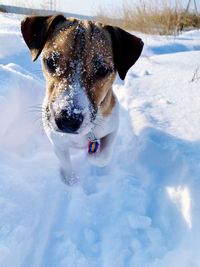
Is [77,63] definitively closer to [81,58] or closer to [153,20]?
[81,58]

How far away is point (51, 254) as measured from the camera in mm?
2277

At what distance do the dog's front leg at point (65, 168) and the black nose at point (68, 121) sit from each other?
26.8 inches

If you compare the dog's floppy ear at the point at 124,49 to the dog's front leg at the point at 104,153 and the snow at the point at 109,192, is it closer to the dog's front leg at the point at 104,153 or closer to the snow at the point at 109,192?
the dog's front leg at the point at 104,153

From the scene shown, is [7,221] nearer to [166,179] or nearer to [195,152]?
[166,179]

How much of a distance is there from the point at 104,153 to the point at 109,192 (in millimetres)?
415

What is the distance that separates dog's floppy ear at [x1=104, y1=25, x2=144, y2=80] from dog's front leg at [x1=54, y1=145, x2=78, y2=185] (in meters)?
0.75

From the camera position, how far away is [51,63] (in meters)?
2.74

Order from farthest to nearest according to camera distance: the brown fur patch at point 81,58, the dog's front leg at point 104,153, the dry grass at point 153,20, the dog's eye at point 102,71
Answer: the dry grass at point 153,20 < the dog's front leg at point 104,153 < the dog's eye at point 102,71 < the brown fur patch at point 81,58

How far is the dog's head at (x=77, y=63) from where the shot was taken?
2.42 m

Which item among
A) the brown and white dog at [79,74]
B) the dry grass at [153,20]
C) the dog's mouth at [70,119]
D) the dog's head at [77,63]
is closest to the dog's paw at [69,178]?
the brown and white dog at [79,74]

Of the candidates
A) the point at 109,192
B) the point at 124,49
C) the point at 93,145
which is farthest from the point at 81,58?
the point at 109,192

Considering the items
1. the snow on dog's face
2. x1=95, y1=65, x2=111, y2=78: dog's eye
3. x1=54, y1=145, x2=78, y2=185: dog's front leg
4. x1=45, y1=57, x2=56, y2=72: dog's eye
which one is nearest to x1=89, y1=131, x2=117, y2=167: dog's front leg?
x1=54, y1=145, x2=78, y2=185: dog's front leg

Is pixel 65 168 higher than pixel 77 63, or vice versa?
pixel 77 63

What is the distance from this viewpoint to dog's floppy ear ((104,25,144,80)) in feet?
9.93
